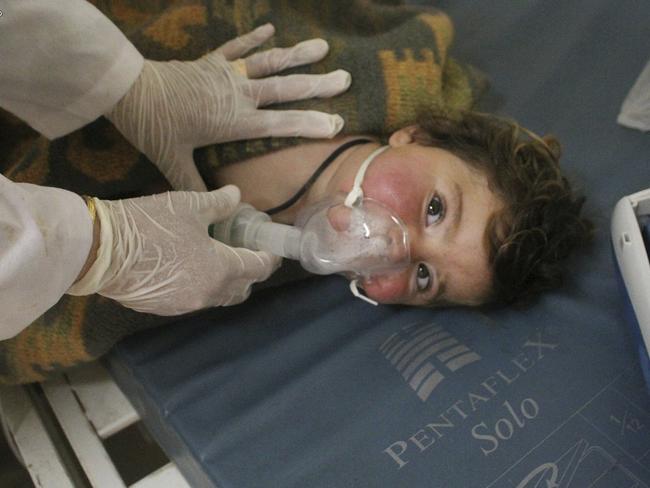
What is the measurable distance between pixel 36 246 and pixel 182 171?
0.59 meters

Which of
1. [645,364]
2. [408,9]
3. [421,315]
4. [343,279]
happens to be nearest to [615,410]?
[645,364]

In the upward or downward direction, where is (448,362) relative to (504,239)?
downward

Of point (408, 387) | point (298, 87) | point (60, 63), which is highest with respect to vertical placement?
point (60, 63)

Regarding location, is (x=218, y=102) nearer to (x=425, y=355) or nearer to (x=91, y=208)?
(x=91, y=208)

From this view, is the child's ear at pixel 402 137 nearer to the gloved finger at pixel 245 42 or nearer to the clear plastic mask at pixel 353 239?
the clear plastic mask at pixel 353 239

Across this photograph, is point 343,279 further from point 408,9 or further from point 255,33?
point 408,9

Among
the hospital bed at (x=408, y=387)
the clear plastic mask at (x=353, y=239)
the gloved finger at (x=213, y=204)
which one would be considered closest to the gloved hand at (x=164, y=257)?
the gloved finger at (x=213, y=204)

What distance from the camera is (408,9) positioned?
1.58m

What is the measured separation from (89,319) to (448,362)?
73 cm

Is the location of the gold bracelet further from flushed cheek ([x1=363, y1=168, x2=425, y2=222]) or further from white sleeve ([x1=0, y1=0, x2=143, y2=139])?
flushed cheek ([x1=363, y1=168, x2=425, y2=222])

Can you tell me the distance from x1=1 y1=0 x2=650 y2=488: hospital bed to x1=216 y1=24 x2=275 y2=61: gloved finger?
0.57m

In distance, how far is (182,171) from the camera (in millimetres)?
1271

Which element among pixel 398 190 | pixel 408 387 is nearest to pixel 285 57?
pixel 398 190

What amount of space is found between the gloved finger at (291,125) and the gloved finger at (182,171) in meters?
0.13
